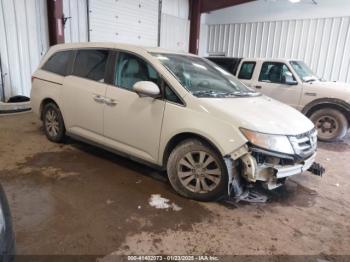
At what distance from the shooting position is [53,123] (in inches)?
A: 176

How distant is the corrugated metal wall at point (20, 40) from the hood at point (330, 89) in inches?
267

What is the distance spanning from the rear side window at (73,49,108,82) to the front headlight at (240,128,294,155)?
2.04 metres

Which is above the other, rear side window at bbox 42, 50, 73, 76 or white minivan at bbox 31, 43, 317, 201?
rear side window at bbox 42, 50, 73, 76

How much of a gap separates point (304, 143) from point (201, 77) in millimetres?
1402

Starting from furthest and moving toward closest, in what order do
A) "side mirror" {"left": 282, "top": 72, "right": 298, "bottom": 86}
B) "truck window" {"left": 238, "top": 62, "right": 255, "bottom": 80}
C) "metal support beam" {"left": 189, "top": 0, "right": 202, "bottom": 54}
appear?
1. "metal support beam" {"left": 189, "top": 0, "right": 202, "bottom": 54}
2. "truck window" {"left": 238, "top": 62, "right": 255, "bottom": 80}
3. "side mirror" {"left": 282, "top": 72, "right": 298, "bottom": 86}

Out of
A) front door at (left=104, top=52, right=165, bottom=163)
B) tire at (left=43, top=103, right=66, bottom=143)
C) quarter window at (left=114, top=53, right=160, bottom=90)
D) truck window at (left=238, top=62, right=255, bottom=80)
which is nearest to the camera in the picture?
front door at (left=104, top=52, right=165, bottom=163)

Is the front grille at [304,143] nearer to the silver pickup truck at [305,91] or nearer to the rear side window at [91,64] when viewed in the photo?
the rear side window at [91,64]

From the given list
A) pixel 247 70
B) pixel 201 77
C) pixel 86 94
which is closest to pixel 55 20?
pixel 86 94

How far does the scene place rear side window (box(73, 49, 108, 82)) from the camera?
144 inches

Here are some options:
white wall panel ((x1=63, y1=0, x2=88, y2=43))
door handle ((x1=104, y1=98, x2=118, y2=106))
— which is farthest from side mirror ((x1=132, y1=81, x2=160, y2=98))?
white wall panel ((x1=63, y1=0, x2=88, y2=43))

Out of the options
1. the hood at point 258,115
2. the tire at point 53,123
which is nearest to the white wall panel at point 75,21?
the tire at point 53,123

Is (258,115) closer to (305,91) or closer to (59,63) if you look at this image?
(59,63)

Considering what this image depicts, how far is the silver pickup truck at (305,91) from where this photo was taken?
219 inches

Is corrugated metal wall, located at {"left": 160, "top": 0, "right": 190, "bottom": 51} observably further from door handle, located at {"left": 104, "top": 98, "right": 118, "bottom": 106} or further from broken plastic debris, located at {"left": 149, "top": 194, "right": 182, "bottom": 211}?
broken plastic debris, located at {"left": 149, "top": 194, "right": 182, "bottom": 211}
